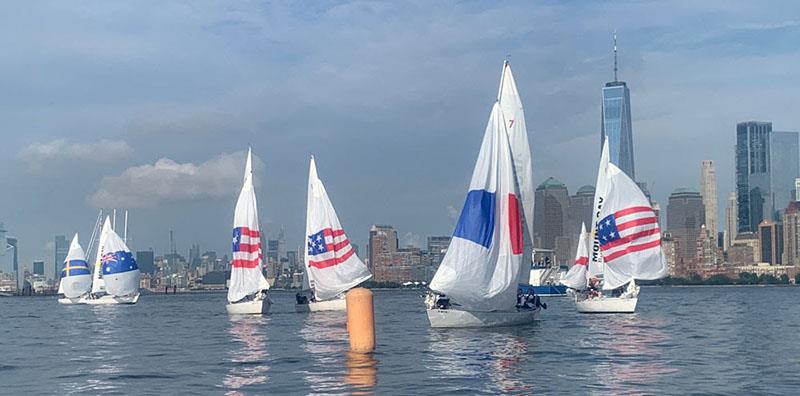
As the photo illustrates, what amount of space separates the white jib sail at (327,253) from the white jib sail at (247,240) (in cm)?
458

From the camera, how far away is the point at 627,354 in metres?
38.9

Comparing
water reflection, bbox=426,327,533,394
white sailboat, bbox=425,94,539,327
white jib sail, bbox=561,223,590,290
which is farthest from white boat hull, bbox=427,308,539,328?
white jib sail, bbox=561,223,590,290

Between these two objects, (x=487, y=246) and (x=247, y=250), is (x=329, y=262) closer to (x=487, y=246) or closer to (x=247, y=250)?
(x=247, y=250)

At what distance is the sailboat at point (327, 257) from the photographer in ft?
263

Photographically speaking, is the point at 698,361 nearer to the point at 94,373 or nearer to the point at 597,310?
the point at 94,373

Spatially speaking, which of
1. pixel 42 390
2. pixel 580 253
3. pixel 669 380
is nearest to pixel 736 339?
pixel 669 380

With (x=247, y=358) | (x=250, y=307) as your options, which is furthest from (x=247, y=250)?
(x=247, y=358)

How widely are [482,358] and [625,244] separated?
3680 cm

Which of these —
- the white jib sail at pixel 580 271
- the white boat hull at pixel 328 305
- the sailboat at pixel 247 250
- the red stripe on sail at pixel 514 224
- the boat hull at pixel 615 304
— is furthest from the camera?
the white jib sail at pixel 580 271

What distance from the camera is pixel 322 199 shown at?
81.6 metres

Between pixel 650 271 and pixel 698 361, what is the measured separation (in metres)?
36.8

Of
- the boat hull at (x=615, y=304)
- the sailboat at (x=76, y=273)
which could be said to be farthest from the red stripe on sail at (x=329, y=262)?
the sailboat at (x=76, y=273)

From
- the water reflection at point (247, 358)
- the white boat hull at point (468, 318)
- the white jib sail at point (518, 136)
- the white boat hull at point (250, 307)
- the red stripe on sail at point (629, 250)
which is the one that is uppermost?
the white jib sail at point (518, 136)

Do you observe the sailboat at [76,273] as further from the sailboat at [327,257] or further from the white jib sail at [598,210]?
the white jib sail at [598,210]
